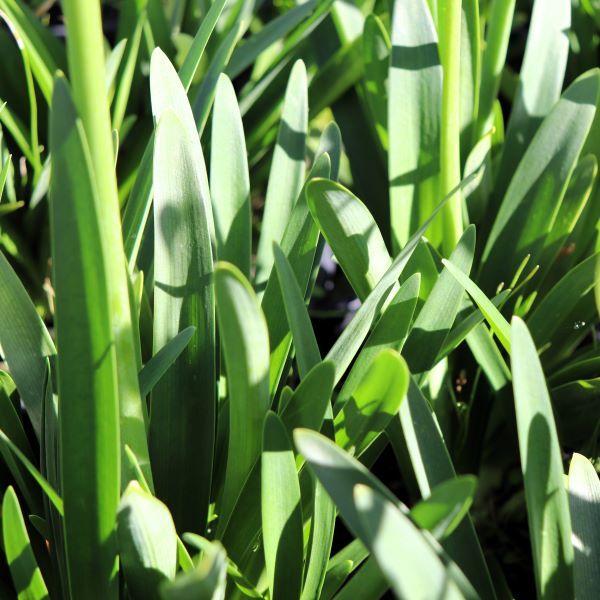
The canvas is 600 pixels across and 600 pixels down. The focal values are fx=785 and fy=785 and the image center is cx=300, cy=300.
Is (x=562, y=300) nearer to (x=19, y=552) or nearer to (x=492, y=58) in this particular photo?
(x=492, y=58)

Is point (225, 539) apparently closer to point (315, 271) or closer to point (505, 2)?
point (315, 271)

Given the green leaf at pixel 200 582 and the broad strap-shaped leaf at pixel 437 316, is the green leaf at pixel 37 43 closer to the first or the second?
the broad strap-shaped leaf at pixel 437 316

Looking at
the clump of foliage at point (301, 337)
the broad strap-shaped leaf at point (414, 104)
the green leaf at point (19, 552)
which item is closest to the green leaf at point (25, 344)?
the clump of foliage at point (301, 337)

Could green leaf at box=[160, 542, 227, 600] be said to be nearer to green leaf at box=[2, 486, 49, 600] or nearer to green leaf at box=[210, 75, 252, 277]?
green leaf at box=[2, 486, 49, 600]

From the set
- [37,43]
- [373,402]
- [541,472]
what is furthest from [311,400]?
[37,43]

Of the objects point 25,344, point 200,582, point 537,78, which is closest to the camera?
point 200,582

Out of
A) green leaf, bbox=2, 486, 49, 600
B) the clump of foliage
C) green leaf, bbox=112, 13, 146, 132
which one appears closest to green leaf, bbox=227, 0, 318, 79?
the clump of foliage
